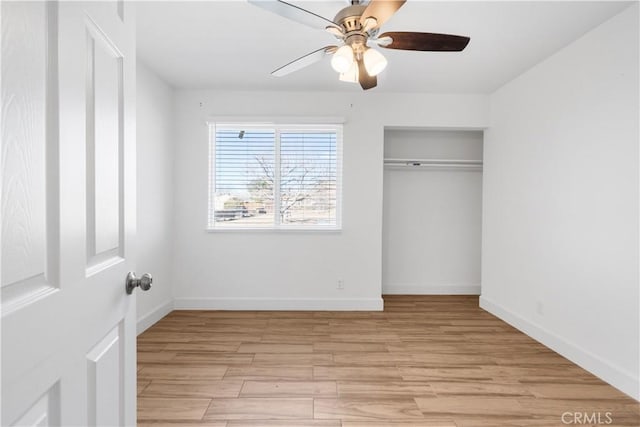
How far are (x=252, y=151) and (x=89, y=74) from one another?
328cm

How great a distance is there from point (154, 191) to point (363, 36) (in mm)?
2667

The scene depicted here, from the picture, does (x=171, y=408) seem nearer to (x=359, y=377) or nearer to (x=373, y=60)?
(x=359, y=377)

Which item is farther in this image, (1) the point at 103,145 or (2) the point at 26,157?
(1) the point at 103,145

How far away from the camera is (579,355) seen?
269cm

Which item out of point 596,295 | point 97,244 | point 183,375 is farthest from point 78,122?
point 596,295

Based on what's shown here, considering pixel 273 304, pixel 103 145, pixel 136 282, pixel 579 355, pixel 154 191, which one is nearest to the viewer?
pixel 103 145

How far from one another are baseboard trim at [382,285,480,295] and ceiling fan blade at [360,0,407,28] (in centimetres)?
360

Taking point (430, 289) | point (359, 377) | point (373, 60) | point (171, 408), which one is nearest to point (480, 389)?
point (359, 377)

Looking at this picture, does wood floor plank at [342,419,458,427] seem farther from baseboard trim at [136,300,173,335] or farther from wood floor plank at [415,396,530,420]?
baseboard trim at [136,300,173,335]

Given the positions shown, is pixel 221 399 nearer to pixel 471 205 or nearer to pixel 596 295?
pixel 596 295

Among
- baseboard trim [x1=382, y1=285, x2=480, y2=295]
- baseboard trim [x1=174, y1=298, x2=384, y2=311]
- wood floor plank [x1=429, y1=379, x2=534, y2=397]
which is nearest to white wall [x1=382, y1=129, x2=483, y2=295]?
baseboard trim [x1=382, y1=285, x2=480, y2=295]

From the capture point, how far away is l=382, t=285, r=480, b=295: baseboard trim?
4.72 metres

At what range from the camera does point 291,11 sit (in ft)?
5.57

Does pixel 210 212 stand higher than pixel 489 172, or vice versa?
pixel 489 172
